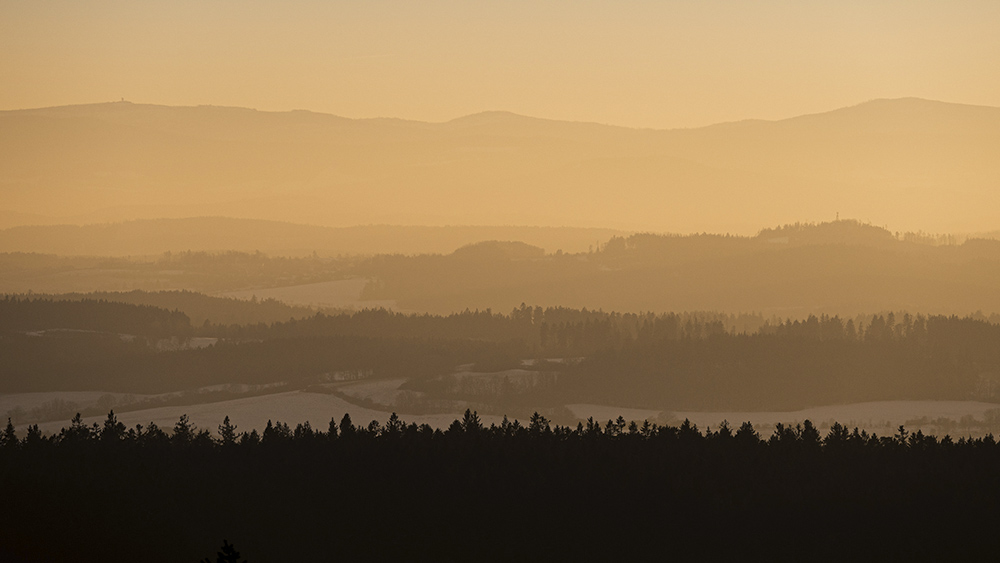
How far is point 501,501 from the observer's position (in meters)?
110

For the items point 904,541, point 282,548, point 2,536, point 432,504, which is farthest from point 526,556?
point 2,536

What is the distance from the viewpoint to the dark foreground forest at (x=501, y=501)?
334 ft

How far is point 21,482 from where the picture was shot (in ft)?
358

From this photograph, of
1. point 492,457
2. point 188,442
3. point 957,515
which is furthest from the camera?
point 188,442

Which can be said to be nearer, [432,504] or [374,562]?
[374,562]

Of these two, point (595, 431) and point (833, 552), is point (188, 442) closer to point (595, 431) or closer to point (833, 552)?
point (595, 431)

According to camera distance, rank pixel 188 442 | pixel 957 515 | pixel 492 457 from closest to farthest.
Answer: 1. pixel 957 515
2. pixel 492 457
3. pixel 188 442

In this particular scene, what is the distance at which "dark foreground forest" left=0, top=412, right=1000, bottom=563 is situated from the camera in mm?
101938

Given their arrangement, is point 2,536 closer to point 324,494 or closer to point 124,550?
point 124,550

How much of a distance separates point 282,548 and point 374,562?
7.64m

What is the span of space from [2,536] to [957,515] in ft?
243

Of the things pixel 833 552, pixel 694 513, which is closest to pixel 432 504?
pixel 694 513

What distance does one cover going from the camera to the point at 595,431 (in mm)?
137500

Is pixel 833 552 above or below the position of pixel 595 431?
below
